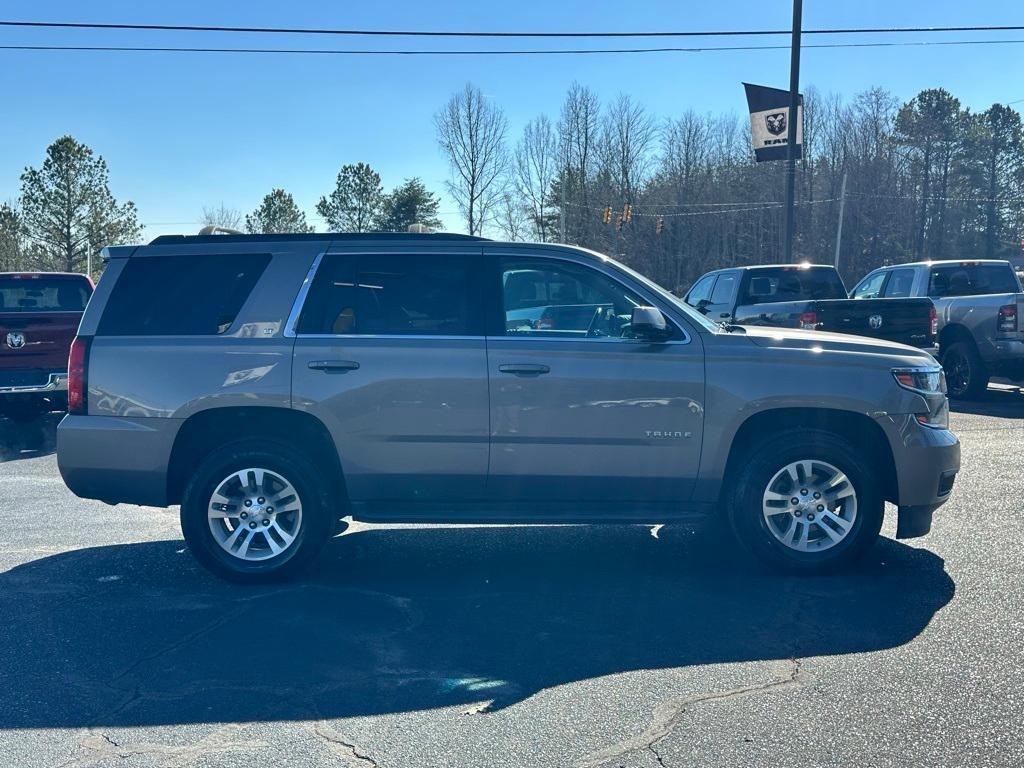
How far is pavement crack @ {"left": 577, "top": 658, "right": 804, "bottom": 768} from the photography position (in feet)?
12.0

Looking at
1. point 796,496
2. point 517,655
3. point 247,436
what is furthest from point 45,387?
point 796,496

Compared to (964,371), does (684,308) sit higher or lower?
higher

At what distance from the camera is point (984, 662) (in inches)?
176

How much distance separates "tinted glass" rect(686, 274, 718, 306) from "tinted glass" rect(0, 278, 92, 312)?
942 centimetres

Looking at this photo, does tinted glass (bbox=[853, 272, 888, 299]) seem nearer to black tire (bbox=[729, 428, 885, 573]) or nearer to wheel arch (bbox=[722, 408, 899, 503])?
wheel arch (bbox=[722, 408, 899, 503])

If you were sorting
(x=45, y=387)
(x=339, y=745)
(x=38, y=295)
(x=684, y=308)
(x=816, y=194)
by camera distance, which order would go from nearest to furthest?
(x=339, y=745) → (x=684, y=308) → (x=45, y=387) → (x=38, y=295) → (x=816, y=194)

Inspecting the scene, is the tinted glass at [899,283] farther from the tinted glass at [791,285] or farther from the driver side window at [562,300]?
the driver side window at [562,300]

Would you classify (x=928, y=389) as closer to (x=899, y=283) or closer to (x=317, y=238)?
(x=317, y=238)

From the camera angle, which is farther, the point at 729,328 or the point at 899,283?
the point at 899,283

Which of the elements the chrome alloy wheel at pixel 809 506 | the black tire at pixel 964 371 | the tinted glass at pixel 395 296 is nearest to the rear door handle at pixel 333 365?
the tinted glass at pixel 395 296

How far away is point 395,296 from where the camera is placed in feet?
19.6

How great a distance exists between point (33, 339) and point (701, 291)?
10.6 m

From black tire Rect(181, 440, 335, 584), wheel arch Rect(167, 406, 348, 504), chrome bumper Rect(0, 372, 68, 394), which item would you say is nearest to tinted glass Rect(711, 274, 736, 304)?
chrome bumper Rect(0, 372, 68, 394)

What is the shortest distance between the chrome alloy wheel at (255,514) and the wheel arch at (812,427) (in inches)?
103
